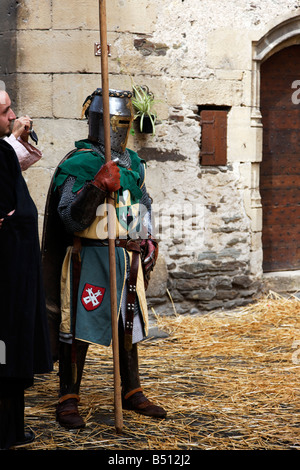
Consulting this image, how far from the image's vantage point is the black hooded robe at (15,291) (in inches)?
127

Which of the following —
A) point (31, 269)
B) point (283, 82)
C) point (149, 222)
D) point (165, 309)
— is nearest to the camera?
point (31, 269)

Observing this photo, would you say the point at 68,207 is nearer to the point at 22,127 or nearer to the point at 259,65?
the point at 22,127

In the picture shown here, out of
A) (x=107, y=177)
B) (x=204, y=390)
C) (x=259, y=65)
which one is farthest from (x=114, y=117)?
(x=259, y=65)

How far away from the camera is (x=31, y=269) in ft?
10.9

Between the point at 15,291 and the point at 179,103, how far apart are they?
3395 mm

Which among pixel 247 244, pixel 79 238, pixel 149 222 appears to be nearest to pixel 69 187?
pixel 79 238

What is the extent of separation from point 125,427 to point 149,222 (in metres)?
1.15

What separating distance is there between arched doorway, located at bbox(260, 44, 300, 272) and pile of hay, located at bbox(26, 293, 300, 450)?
0.82 metres

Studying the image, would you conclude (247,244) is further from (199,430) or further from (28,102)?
(199,430)

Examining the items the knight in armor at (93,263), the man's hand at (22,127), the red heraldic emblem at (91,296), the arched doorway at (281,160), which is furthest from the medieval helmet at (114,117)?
the arched doorway at (281,160)

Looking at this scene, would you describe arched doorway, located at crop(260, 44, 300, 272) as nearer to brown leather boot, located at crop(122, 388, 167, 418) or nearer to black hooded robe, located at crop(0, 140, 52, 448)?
brown leather boot, located at crop(122, 388, 167, 418)

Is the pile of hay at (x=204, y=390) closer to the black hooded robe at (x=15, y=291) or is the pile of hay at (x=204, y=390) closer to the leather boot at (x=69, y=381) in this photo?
the leather boot at (x=69, y=381)

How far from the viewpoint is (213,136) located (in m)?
6.32

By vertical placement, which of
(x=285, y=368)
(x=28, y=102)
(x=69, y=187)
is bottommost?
(x=285, y=368)
